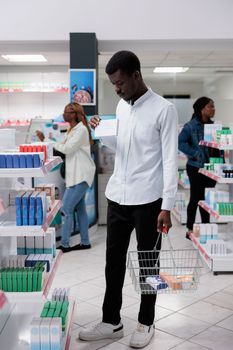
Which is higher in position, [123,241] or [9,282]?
[123,241]

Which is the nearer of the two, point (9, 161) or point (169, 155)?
point (9, 161)

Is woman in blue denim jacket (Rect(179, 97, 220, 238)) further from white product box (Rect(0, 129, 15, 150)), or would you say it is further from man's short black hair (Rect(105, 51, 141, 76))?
man's short black hair (Rect(105, 51, 141, 76))

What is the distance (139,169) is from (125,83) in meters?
0.55

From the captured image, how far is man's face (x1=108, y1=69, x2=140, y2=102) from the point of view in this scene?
2789 millimetres

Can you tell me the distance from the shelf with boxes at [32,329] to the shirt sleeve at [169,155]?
0.97 meters

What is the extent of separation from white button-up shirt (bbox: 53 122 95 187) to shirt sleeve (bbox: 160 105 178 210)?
254 cm

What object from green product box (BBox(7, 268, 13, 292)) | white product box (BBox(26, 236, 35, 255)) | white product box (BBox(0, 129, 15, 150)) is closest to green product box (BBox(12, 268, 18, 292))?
green product box (BBox(7, 268, 13, 292))

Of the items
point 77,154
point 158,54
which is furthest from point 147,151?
point 158,54

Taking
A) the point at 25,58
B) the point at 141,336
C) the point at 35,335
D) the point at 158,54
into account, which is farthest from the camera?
the point at 25,58

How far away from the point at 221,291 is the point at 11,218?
87.0 inches

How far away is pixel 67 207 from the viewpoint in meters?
5.48

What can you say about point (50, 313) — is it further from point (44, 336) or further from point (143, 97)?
point (143, 97)

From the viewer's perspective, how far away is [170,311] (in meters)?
3.80

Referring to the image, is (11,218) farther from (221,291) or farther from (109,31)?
(109,31)
